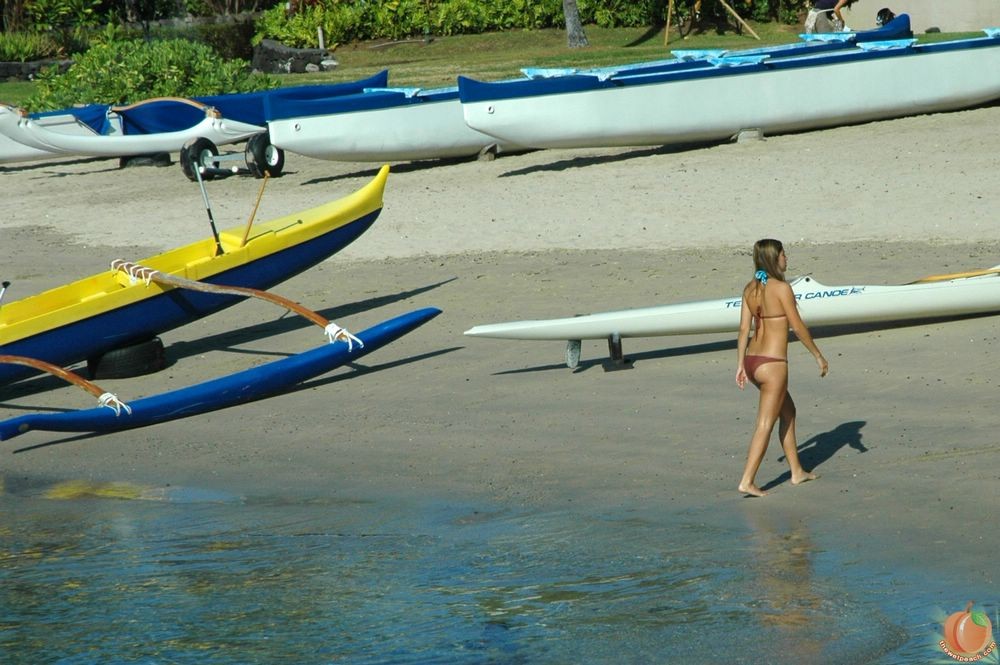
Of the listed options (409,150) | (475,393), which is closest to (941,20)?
(409,150)

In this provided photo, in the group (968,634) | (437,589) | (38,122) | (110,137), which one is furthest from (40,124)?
(968,634)

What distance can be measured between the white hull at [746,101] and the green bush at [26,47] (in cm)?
2043

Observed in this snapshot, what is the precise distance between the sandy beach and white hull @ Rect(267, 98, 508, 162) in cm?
38

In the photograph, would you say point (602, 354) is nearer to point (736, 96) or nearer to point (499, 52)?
point (736, 96)

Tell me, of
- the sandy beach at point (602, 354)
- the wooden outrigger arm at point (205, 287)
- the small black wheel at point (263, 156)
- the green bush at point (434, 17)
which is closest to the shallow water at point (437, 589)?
the sandy beach at point (602, 354)

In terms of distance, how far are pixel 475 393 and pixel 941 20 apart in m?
20.6

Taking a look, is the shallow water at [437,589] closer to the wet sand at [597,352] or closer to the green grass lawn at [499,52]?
the wet sand at [597,352]

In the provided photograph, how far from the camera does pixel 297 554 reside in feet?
23.3

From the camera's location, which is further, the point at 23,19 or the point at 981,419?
the point at 23,19

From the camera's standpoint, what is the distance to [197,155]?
1908 cm

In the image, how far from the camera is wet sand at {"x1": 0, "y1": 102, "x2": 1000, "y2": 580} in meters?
7.41

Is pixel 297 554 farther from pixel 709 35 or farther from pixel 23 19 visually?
pixel 23 19

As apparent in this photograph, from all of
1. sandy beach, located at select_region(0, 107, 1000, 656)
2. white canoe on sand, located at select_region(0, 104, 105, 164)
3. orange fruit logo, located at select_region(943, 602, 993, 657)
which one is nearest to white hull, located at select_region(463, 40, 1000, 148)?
sandy beach, located at select_region(0, 107, 1000, 656)

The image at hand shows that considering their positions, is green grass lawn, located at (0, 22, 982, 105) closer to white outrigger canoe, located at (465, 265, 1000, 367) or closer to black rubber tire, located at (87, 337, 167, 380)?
black rubber tire, located at (87, 337, 167, 380)
